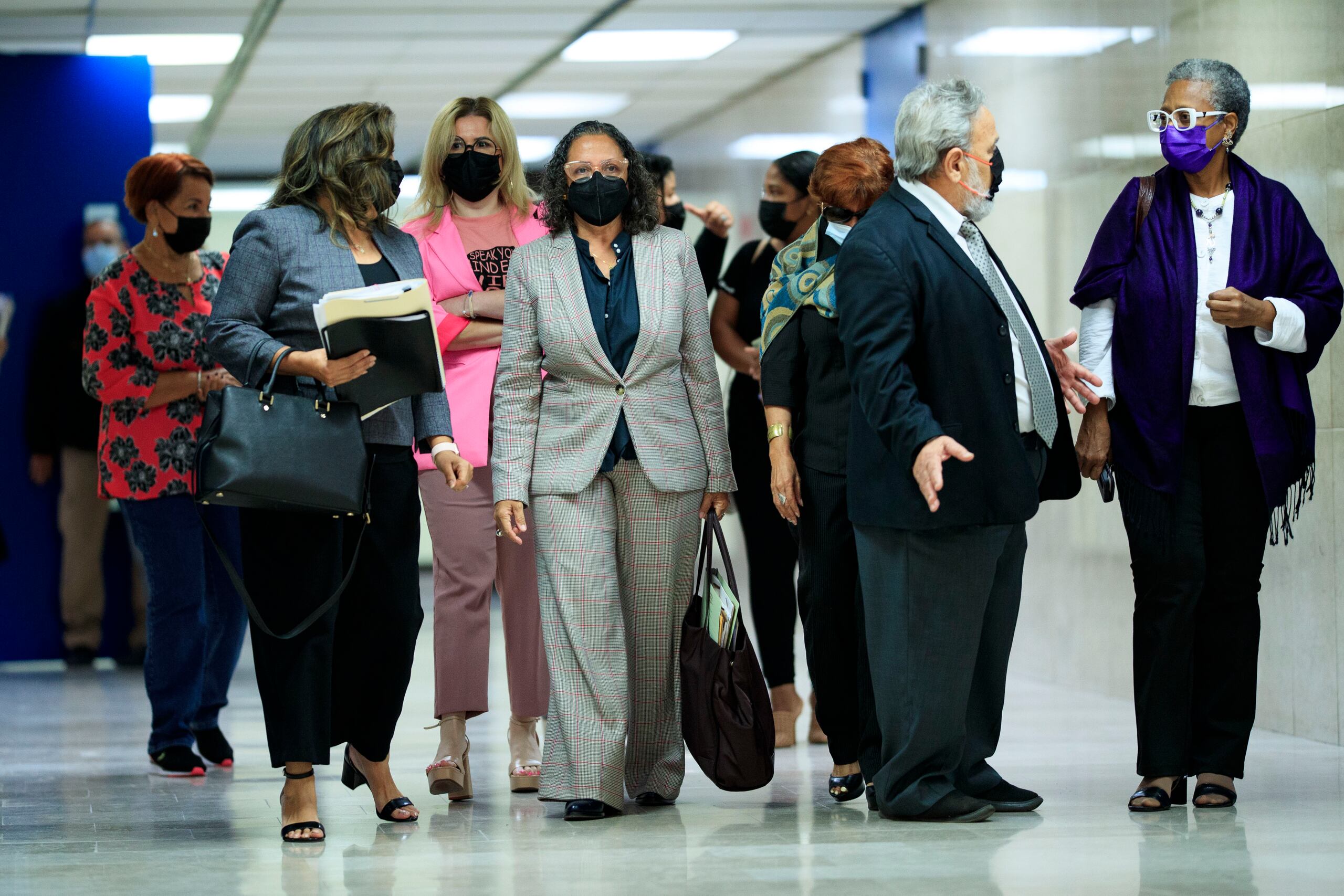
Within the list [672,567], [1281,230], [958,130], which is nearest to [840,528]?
[672,567]

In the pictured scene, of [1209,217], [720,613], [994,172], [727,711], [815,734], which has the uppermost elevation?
[994,172]

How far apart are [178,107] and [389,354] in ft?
27.5

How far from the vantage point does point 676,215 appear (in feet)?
18.3

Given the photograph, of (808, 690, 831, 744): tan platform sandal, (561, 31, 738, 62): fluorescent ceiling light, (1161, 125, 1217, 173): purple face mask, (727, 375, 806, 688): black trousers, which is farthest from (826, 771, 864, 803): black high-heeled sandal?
(561, 31, 738, 62): fluorescent ceiling light

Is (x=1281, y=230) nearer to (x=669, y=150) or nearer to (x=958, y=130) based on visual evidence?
(x=958, y=130)

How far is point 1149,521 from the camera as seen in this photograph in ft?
13.3

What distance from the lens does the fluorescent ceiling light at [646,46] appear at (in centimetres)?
963

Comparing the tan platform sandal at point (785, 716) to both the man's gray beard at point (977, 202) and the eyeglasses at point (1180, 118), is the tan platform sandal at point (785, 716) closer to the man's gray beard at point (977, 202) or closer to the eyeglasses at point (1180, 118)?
the man's gray beard at point (977, 202)

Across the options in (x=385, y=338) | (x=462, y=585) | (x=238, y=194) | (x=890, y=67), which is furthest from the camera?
(x=238, y=194)

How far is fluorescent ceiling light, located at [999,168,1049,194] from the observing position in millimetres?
7262

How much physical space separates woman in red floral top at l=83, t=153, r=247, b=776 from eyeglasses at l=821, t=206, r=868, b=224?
2.02 meters

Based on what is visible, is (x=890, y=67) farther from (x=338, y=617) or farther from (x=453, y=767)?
(x=338, y=617)

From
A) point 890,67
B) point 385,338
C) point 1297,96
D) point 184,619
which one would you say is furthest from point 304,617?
point 890,67

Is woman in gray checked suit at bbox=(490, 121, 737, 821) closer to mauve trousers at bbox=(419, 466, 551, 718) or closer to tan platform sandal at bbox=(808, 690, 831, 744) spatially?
mauve trousers at bbox=(419, 466, 551, 718)
